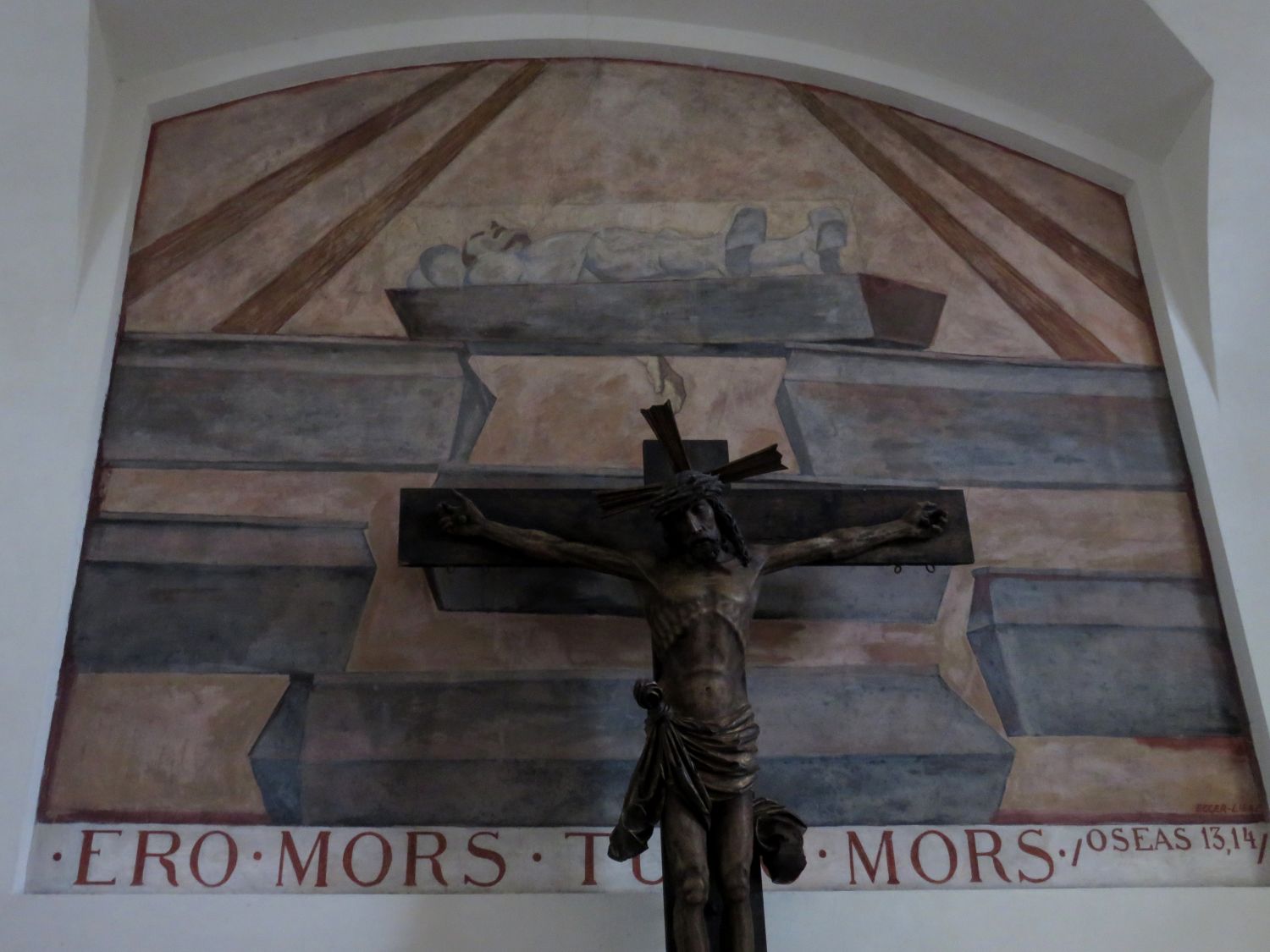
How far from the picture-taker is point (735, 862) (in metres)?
3.38

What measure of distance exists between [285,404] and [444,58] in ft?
5.45

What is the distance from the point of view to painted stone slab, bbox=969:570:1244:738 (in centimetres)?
434

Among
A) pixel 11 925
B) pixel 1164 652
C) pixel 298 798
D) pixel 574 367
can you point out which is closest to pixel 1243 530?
pixel 1164 652

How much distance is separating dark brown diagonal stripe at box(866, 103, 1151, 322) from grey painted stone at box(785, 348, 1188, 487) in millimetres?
375

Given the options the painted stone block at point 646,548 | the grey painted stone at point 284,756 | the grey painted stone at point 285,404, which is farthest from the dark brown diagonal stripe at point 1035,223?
the grey painted stone at point 284,756

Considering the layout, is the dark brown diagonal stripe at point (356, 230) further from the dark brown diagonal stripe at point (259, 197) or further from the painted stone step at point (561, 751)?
the painted stone step at point (561, 751)

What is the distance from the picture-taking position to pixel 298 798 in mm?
4023

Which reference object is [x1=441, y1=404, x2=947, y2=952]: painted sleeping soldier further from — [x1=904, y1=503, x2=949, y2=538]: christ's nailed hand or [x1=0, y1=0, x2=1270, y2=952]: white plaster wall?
[x1=0, y1=0, x2=1270, y2=952]: white plaster wall

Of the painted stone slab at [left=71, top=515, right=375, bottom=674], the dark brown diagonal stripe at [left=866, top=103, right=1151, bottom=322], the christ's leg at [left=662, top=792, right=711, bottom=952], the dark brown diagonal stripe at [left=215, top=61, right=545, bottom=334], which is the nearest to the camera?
the christ's leg at [left=662, top=792, right=711, bottom=952]

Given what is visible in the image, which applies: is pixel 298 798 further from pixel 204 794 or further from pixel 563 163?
pixel 563 163

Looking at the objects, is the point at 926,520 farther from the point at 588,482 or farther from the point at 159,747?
the point at 159,747

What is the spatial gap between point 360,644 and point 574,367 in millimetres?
1247

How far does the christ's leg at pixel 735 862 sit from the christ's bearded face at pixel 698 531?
668 mm

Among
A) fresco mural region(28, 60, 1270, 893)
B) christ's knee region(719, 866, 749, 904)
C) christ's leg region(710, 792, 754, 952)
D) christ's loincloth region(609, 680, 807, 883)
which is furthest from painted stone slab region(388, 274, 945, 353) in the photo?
christ's knee region(719, 866, 749, 904)
